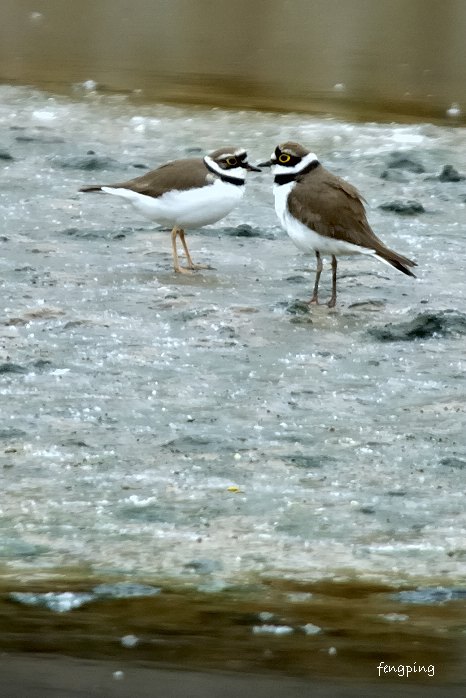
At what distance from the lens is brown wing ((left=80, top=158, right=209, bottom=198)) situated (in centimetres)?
1001

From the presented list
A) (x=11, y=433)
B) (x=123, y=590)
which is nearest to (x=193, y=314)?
(x=11, y=433)

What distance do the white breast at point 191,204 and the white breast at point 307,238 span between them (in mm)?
709

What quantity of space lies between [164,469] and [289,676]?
1.95 metres

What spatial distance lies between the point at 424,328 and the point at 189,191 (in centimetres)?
209

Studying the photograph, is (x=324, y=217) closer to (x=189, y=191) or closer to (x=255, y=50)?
(x=189, y=191)

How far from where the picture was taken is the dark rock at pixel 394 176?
1224cm

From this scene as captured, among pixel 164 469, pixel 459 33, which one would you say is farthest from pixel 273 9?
pixel 164 469

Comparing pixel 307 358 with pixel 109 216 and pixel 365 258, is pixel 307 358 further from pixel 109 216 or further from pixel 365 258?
pixel 109 216

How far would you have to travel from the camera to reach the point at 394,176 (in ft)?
40.4

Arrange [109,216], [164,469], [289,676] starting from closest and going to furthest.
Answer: [289,676] < [164,469] < [109,216]

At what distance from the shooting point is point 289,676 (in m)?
4.65

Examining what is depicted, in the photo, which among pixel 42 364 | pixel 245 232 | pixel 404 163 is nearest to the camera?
pixel 42 364

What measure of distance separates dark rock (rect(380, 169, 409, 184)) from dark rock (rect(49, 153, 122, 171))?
214 cm

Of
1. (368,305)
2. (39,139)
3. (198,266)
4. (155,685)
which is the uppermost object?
(39,139)
